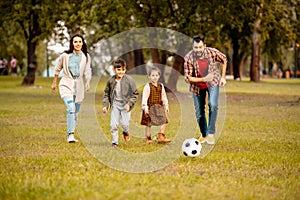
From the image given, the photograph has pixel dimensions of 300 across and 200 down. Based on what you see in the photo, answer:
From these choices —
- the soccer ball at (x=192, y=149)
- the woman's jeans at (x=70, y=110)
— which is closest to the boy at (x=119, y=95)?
the woman's jeans at (x=70, y=110)

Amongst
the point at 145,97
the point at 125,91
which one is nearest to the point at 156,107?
the point at 145,97

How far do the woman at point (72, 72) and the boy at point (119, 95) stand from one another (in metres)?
0.79

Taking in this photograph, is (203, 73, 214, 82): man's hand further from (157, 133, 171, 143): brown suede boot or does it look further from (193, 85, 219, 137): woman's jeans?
(157, 133, 171, 143): brown suede boot

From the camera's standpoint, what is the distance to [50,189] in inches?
316

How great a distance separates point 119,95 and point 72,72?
123 cm

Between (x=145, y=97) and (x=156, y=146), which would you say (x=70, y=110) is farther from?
(x=156, y=146)

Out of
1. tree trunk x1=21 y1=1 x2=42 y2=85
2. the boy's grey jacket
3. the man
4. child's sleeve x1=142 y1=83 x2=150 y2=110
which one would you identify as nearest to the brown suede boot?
child's sleeve x1=142 y1=83 x2=150 y2=110

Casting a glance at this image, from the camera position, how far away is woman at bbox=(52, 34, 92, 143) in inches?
523

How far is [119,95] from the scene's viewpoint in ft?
41.4

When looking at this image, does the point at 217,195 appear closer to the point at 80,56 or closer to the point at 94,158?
the point at 94,158

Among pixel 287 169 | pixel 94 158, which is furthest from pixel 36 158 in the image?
pixel 287 169

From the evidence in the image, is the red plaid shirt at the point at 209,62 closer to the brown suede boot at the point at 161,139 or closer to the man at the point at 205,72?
the man at the point at 205,72

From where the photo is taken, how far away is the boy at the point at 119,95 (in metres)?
12.5

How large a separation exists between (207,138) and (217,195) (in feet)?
17.6
